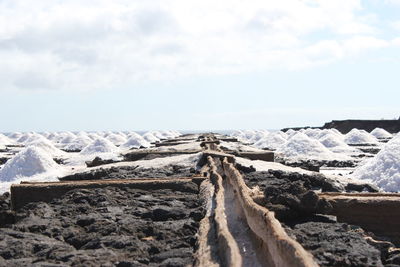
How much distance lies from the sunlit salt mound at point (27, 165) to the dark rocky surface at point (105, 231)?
26.0 feet

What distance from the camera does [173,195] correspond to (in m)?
5.98

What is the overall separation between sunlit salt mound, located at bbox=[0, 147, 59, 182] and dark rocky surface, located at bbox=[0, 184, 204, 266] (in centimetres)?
792

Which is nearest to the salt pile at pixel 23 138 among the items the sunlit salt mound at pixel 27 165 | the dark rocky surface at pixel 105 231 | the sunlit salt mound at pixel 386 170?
the sunlit salt mound at pixel 27 165

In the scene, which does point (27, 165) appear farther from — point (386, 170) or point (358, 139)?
point (358, 139)

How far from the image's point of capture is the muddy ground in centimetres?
302

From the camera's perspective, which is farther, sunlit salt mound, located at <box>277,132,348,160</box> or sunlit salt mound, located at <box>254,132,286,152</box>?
sunlit salt mound, located at <box>254,132,286,152</box>

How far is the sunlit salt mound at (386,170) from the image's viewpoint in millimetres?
9500

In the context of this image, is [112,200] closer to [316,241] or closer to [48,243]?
[48,243]

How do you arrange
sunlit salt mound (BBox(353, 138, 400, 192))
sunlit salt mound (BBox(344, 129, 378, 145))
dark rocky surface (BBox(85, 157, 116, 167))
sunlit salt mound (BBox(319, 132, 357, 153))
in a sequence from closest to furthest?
sunlit salt mound (BBox(353, 138, 400, 192))
dark rocky surface (BBox(85, 157, 116, 167))
sunlit salt mound (BBox(319, 132, 357, 153))
sunlit salt mound (BBox(344, 129, 378, 145))

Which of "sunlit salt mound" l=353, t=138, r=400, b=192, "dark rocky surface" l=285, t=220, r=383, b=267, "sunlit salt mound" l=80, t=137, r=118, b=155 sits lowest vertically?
"sunlit salt mound" l=80, t=137, r=118, b=155

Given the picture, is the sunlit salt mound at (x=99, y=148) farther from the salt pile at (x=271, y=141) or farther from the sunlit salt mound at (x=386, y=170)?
the sunlit salt mound at (x=386, y=170)

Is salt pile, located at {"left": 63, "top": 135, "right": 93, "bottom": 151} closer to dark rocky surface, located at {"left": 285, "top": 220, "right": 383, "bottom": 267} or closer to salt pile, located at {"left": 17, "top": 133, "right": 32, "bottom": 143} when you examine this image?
salt pile, located at {"left": 17, "top": 133, "right": 32, "bottom": 143}

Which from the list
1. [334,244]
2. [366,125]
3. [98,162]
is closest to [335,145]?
[98,162]

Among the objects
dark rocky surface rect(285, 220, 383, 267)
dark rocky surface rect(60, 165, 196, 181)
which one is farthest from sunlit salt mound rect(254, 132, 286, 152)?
dark rocky surface rect(285, 220, 383, 267)
